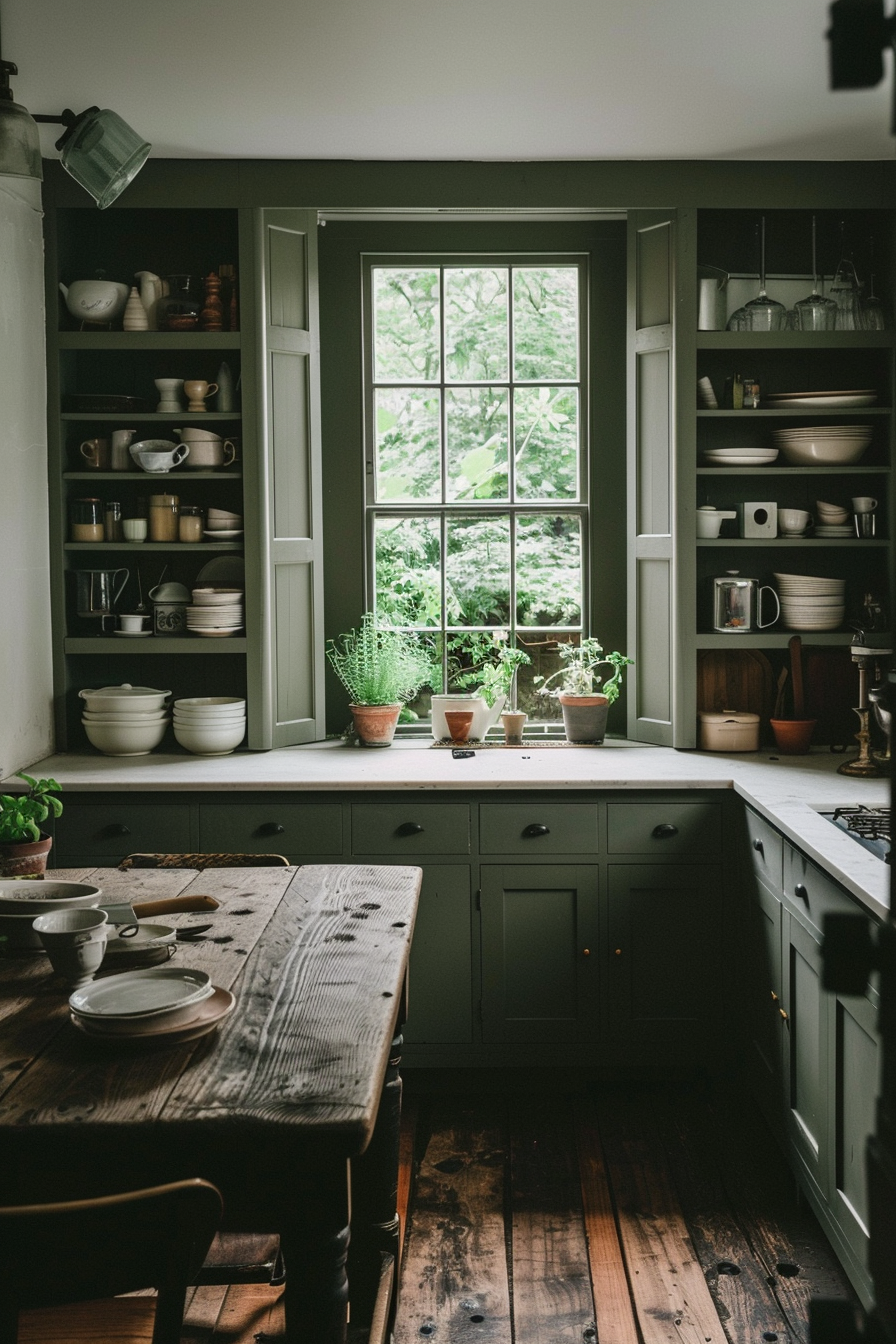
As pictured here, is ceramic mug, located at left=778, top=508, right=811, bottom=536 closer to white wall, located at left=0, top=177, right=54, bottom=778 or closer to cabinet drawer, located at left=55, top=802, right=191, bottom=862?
cabinet drawer, located at left=55, top=802, right=191, bottom=862

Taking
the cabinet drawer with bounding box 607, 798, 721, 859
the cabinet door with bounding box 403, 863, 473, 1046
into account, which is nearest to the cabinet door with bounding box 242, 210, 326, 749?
the cabinet door with bounding box 403, 863, 473, 1046

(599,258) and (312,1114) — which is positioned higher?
(599,258)

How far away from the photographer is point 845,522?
4.20 metres

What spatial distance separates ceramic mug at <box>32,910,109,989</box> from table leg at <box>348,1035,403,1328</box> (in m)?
0.78

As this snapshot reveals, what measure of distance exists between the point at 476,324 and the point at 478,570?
3.07 ft

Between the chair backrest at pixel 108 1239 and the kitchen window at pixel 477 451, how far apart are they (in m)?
3.20

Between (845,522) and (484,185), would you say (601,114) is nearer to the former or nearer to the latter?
(484,185)

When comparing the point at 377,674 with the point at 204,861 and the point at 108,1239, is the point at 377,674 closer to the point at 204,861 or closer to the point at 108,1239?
the point at 204,861

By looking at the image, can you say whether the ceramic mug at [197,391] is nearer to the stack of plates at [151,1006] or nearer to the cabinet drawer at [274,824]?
the cabinet drawer at [274,824]

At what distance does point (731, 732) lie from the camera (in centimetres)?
405

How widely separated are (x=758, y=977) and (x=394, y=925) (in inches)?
64.6

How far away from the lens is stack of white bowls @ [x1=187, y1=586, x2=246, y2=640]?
4.11 meters

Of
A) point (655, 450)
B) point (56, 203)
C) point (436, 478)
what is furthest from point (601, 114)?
point (56, 203)

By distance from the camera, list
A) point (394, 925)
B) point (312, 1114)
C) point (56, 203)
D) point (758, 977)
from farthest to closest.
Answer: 1. point (56, 203)
2. point (758, 977)
3. point (394, 925)
4. point (312, 1114)
